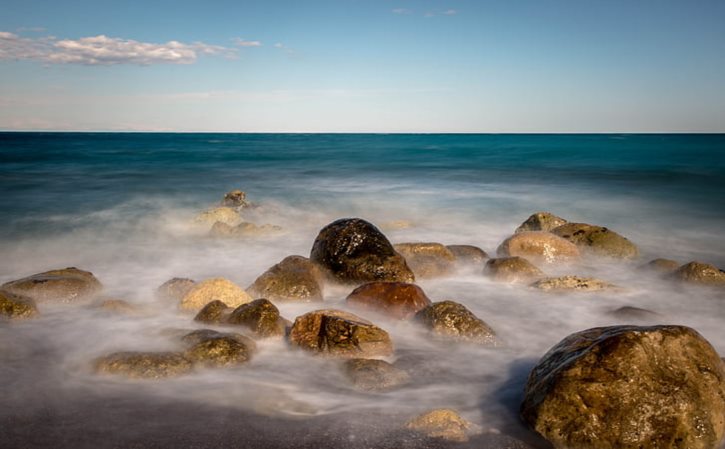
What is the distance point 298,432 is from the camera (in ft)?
15.5

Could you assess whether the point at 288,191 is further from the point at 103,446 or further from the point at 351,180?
the point at 103,446

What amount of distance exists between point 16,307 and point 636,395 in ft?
26.3

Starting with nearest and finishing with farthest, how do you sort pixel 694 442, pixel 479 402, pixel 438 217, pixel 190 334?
1. pixel 694 442
2. pixel 479 402
3. pixel 190 334
4. pixel 438 217

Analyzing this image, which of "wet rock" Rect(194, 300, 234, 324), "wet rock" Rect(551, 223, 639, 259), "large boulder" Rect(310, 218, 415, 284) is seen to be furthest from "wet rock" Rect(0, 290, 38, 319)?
"wet rock" Rect(551, 223, 639, 259)

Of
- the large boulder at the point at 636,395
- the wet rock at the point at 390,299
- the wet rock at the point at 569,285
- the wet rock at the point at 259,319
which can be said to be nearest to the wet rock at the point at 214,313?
the wet rock at the point at 259,319

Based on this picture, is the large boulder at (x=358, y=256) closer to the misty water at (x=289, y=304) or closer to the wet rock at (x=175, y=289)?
the misty water at (x=289, y=304)

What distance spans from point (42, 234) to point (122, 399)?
1223cm

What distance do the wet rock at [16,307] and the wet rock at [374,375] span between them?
16.4ft

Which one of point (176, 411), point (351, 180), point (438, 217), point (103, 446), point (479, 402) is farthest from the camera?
point (351, 180)

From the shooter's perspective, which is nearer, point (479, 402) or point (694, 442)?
point (694, 442)

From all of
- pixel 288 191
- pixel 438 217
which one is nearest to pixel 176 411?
pixel 438 217

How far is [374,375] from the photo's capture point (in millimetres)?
5652

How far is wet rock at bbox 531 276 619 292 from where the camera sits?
9094 mm

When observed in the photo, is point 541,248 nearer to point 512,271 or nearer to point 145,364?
point 512,271
